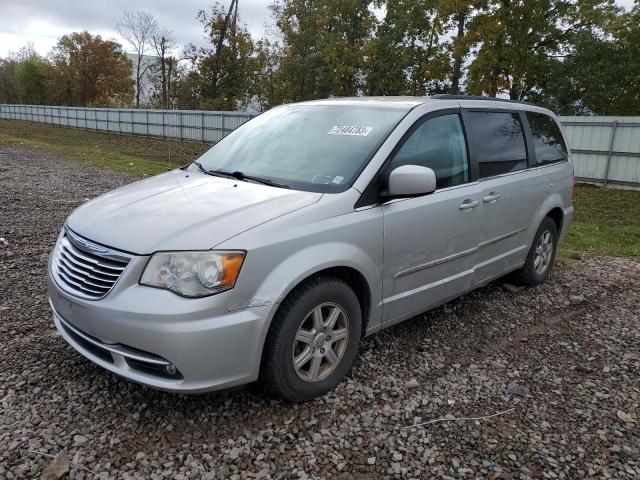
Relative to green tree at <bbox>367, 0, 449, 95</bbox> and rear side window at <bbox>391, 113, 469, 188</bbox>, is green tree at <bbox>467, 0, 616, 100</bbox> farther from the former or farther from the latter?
rear side window at <bbox>391, 113, 469, 188</bbox>

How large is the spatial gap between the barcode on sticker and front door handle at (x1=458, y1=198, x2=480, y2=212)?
0.87 metres

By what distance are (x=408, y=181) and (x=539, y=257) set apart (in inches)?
104

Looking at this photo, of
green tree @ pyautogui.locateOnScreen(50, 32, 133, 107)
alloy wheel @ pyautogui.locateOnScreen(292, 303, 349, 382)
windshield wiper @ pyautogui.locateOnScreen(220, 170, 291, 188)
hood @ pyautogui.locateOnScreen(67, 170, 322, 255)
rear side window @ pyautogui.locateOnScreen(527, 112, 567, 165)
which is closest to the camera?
hood @ pyautogui.locateOnScreen(67, 170, 322, 255)

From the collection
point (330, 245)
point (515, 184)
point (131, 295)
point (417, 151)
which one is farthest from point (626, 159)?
point (131, 295)

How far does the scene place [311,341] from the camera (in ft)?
9.49

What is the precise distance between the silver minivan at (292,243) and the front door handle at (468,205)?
1cm

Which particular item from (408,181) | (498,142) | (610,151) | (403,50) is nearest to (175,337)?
(408,181)

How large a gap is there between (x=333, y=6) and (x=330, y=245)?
32733mm

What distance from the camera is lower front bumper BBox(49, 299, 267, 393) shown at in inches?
96.6

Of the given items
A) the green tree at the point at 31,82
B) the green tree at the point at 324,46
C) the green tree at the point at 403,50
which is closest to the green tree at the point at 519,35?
the green tree at the point at 403,50

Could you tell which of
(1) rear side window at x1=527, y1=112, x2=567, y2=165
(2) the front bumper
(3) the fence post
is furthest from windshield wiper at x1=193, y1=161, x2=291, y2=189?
(3) the fence post

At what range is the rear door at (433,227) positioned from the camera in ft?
10.8

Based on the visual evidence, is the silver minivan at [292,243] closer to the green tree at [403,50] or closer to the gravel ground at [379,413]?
the gravel ground at [379,413]

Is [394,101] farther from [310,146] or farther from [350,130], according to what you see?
[310,146]
